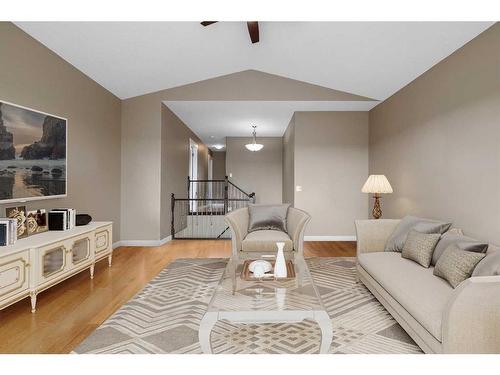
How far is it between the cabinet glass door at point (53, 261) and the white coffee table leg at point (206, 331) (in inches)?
75.6

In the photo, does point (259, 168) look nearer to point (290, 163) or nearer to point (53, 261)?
point (290, 163)

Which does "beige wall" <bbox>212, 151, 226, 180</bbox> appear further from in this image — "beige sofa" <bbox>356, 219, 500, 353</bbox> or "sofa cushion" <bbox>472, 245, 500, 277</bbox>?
"sofa cushion" <bbox>472, 245, 500, 277</bbox>

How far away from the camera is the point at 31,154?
10.9 feet

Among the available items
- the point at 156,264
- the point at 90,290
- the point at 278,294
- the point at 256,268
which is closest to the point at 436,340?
the point at 278,294

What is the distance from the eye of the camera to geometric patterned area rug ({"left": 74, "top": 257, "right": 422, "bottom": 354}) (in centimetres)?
212

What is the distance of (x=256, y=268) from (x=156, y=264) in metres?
2.46

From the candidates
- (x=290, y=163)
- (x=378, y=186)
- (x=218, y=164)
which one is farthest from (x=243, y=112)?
(x=218, y=164)

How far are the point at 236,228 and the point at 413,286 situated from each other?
7.10 ft

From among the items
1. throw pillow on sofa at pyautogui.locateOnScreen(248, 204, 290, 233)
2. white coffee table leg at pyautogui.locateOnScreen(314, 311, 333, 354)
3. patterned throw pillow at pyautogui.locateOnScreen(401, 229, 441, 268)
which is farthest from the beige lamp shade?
white coffee table leg at pyautogui.locateOnScreen(314, 311, 333, 354)

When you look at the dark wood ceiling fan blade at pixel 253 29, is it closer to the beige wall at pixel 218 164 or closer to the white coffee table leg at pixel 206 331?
the white coffee table leg at pixel 206 331

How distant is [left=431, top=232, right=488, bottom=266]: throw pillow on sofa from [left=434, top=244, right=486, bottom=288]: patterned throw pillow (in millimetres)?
72

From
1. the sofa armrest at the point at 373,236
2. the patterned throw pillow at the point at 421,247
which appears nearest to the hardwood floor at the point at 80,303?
the sofa armrest at the point at 373,236

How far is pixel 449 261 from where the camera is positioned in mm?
2289

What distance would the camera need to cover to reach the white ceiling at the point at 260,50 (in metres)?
3.46
